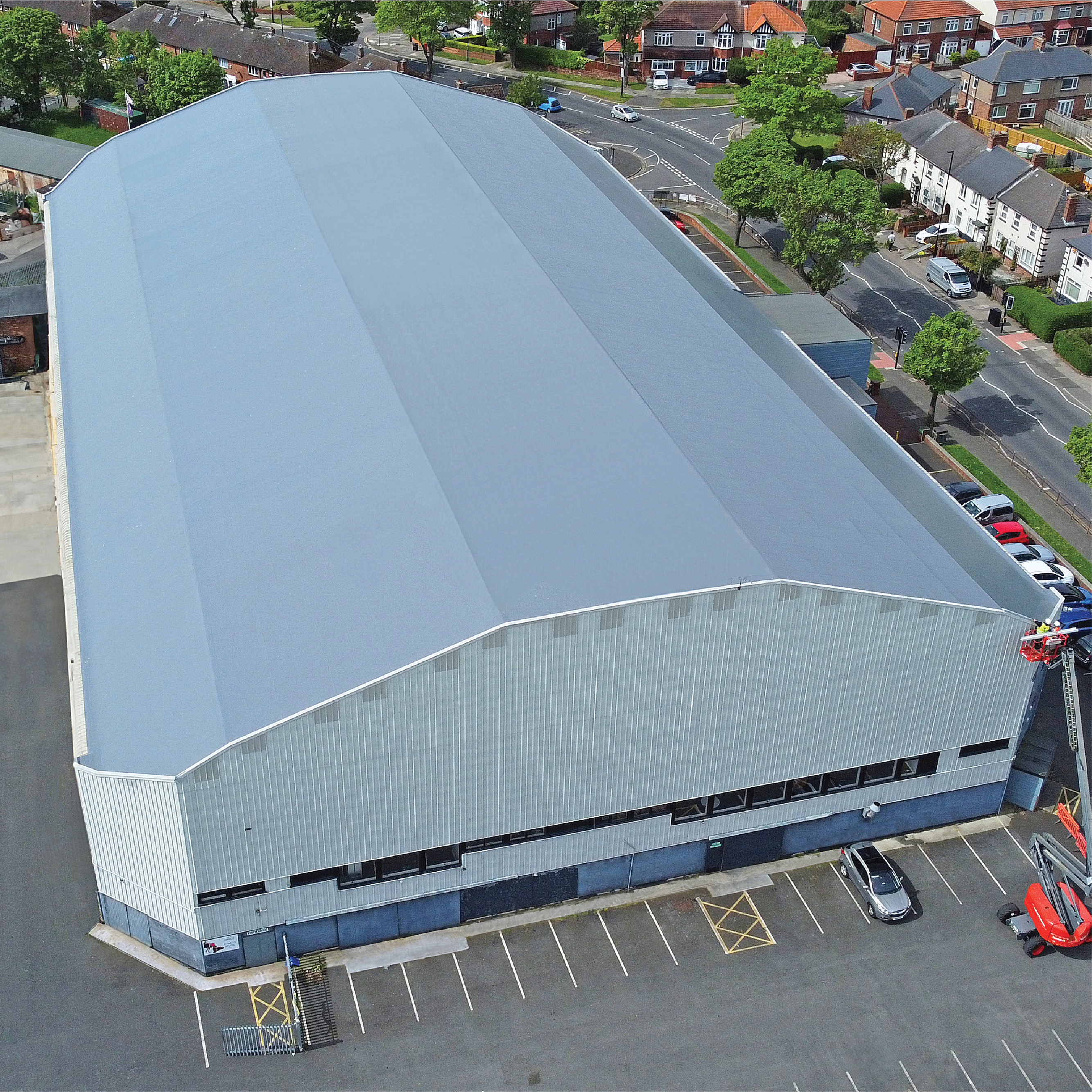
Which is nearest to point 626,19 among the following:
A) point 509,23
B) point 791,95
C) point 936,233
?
point 509,23

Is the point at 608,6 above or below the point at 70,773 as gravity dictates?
above

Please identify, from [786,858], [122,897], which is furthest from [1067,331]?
[122,897]

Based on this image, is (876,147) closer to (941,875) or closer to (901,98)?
(901,98)

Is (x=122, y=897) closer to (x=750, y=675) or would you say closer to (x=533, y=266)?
(x=750, y=675)

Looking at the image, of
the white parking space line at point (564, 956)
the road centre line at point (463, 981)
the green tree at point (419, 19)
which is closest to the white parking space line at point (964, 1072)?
the white parking space line at point (564, 956)

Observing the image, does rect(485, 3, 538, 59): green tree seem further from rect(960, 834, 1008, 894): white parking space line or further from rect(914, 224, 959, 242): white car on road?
rect(960, 834, 1008, 894): white parking space line

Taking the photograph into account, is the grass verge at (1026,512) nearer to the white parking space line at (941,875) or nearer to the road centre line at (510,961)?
the white parking space line at (941,875)
